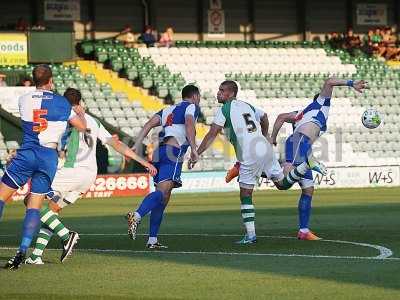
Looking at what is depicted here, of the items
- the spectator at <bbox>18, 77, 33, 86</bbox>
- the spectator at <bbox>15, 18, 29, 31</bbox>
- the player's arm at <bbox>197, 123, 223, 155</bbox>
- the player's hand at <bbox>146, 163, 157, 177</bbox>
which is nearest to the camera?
the player's hand at <bbox>146, 163, 157, 177</bbox>

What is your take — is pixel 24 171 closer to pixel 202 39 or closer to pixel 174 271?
pixel 174 271

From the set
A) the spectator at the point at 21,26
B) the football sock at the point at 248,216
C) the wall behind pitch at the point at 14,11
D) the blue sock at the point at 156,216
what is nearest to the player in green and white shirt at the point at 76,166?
the blue sock at the point at 156,216

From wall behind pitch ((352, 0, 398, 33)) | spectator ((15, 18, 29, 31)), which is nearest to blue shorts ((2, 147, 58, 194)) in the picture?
spectator ((15, 18, 29, 31))

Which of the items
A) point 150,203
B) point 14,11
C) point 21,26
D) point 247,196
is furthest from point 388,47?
point 150,203

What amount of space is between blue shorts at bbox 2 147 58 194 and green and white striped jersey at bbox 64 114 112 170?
159 cm

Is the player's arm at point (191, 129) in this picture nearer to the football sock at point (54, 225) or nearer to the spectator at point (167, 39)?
the football sock at point (54, 225)

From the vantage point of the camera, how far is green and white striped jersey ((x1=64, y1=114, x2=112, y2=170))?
45.3 ft

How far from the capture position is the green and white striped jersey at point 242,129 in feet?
50.3

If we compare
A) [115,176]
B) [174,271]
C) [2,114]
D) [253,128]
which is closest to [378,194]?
[115,176]

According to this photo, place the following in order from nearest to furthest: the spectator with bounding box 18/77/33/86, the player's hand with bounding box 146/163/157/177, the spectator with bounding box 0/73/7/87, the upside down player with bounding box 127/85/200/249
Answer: the player's hand with bounding box 146/163/157/177, the upside down player with bounding box 127/85/200/249, the spectator with bounding box 18/77/33/86, the spectator with bounding box 0/73/7/87

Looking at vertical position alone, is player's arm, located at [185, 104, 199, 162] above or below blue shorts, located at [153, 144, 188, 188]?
above

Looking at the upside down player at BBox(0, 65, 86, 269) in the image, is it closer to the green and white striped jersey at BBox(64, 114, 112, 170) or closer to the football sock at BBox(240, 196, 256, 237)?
the green and white striped jersey at BBox(64, 114, 112, 170)

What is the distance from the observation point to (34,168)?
12.1 meters

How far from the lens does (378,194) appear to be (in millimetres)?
31031
